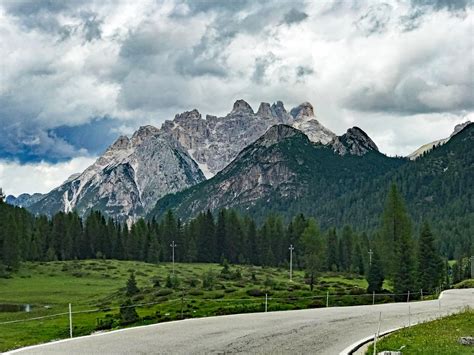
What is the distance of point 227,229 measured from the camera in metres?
180

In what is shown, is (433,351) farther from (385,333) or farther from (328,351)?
(385,333)

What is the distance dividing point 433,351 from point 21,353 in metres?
14.2

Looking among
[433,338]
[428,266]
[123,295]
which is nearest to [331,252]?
[428,266]

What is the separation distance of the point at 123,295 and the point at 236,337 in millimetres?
54540

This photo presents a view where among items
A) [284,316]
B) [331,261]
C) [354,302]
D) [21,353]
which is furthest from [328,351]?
[331,261]

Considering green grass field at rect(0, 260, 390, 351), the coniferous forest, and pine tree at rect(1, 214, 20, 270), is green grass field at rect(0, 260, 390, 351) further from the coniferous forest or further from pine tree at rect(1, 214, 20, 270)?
the coniferous forest

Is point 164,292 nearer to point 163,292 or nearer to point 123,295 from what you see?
point 163,292

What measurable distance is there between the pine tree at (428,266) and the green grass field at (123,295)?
10751 mm

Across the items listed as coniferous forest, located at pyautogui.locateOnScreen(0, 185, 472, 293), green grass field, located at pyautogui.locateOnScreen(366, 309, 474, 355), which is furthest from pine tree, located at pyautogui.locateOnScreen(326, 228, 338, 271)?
green grass field, located at pyautogui.locateOnScreen(366, 309, 474, 355)

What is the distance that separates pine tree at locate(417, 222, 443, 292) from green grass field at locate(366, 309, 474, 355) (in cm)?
6402

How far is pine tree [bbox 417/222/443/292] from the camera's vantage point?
97125 mm

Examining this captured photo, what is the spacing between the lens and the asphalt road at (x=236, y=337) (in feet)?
77.4

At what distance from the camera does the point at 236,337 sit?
27359 millimetres

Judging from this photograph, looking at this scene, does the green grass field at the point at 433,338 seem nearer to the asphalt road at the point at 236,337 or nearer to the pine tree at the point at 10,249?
the asphalt road at the point at 236,337
